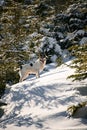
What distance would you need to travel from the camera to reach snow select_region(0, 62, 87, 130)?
634 centimetres

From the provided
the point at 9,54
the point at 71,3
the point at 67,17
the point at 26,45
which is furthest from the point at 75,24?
the point at 9,54

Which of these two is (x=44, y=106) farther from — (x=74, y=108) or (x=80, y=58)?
(x=80, y=58)

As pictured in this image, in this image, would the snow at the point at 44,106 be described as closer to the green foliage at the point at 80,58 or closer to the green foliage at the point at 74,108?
the green foliage at the point at 74,108

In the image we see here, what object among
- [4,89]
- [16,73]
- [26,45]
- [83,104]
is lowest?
[83,104]

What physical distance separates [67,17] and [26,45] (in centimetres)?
384

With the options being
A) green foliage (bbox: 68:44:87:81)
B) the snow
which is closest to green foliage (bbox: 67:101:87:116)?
the snow

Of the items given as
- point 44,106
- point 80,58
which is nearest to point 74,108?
point 44,106

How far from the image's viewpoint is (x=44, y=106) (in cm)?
711

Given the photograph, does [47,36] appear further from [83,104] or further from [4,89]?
[83,104]

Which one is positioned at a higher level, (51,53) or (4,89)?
(51,53)

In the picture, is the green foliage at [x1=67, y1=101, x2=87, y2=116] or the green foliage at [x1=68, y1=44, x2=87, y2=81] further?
the green foliage at [x1=68, y1=44, x2=87, y2=81]

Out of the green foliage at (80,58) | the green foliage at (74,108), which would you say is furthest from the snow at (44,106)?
the green foliage at (80,58)

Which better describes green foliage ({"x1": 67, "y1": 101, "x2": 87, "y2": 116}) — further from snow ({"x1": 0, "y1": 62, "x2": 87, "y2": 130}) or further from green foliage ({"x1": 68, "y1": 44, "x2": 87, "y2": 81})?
green foliage ({"x1": 68, "y1": 44, "x2": 87, "y2": 81})

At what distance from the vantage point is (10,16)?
19734 mm
